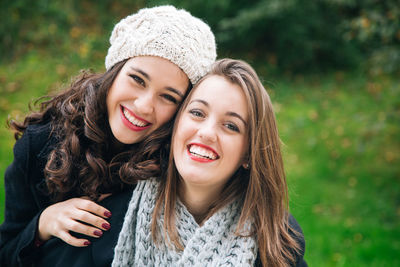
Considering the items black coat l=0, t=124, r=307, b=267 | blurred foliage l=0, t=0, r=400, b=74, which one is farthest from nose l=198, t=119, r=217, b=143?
blurred foliage l=0, t=0, r=400, b=74

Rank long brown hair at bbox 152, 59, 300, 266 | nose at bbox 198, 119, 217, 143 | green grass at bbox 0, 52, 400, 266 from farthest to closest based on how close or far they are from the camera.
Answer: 1. green grass at bbox 0, 52, 400, 266
2. long brown hair at bbox 152, 59, 300, 266
3. nose at bbox 198, 119, 217, 143

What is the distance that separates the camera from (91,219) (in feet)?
7.83

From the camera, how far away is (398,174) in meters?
5.98

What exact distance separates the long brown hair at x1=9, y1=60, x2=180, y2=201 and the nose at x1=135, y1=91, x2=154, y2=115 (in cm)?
18

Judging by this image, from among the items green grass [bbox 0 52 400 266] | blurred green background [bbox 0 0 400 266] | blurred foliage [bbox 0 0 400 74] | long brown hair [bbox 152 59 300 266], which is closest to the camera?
long brown hair [bbox 152 59 300 266]

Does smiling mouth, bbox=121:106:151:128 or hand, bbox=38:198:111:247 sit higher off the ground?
smiling mouth, bbox=121:106:151:128

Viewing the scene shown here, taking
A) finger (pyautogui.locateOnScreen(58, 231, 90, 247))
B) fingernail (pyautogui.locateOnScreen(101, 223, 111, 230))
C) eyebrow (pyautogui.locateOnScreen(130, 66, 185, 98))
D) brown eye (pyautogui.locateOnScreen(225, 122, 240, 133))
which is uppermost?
eyebrow (pyautogui.locateOnScreen(130, 66, 185, 98))

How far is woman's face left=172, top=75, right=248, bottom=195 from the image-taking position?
2227mm

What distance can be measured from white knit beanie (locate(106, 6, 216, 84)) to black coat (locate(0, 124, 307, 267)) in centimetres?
78

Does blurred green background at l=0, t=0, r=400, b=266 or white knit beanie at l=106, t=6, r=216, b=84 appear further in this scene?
blurred green background at l=0, t=0, r=400, b=266

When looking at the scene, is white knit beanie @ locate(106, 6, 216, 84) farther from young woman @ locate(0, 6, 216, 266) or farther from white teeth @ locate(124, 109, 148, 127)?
white teeth @ locate(124, 109, 148, 127)

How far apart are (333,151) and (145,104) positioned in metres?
4.93

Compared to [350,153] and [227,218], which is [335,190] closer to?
[350,153]

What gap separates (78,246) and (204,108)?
1.14 meters
